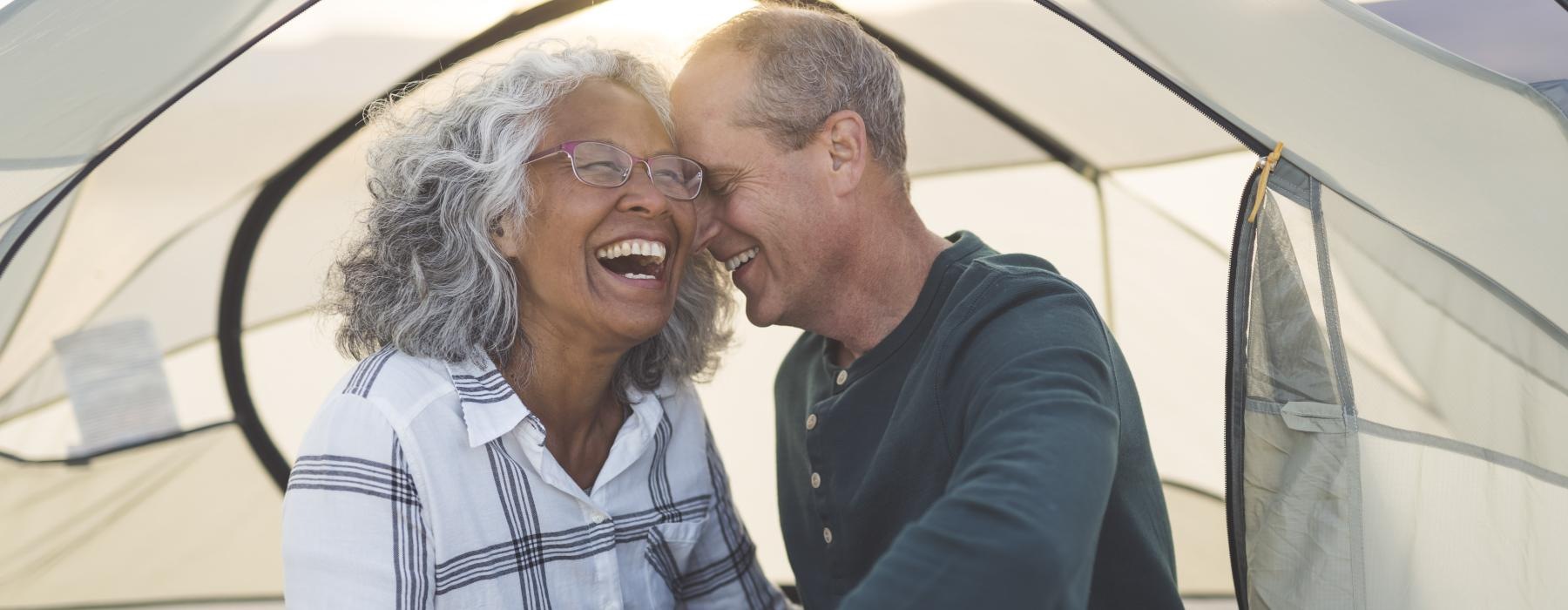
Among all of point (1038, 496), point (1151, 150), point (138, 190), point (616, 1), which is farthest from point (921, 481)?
point (138, 190)

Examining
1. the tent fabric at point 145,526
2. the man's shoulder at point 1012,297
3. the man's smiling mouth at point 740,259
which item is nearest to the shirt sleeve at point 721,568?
the man's smiling mouth at point 740,259

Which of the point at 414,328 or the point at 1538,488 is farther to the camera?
the point at 414,328

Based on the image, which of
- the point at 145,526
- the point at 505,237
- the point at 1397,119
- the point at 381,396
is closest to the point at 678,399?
the point at 505,237

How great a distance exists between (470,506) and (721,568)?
1.84 feet

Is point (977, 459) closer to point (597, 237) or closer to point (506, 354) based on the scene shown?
point (597, 237)

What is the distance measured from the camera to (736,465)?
3.42 metres

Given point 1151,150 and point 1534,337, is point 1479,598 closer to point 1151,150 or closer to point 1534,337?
point 1534,337

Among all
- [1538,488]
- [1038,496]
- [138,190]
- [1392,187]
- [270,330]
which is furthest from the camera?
[270,330]

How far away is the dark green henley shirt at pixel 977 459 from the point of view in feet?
3.57

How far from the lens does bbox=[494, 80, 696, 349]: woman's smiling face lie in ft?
5.76

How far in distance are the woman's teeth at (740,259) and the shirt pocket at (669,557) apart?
0.45 meters

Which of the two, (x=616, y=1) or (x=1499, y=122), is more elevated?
(x=616, y=1)

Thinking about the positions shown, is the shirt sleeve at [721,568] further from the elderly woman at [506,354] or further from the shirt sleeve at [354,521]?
the shirt sleeve at [354,521]

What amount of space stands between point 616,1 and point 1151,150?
130 cm
